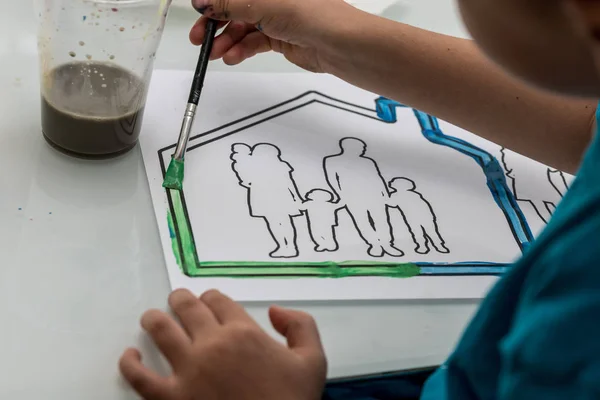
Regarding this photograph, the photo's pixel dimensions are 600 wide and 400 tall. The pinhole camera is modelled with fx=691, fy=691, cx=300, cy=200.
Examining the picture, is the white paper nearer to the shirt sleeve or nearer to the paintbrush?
the paintbrush

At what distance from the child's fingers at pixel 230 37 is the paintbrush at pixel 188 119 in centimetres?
4

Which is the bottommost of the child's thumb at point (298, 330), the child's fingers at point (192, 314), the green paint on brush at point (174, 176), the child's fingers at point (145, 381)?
the child's fingers at point (145, 381)

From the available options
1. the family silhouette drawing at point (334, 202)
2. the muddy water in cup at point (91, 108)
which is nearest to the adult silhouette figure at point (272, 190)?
the family silhouette drawing at point (334, 202)

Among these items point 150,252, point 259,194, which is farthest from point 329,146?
point 150,252

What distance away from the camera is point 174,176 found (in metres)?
0.60

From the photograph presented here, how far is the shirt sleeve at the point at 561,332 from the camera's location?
373 millimetres

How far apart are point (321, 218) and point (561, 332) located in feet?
0.85

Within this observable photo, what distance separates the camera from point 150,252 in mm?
543

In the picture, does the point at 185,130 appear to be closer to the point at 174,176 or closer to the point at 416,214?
the point at 174,176

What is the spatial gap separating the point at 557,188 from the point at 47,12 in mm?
517

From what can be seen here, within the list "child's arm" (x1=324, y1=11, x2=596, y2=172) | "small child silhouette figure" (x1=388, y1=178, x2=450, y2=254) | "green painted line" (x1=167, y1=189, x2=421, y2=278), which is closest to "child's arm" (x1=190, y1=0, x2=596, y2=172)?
"child's arm" (x1=324, y1=11, x2=596, y2=172)

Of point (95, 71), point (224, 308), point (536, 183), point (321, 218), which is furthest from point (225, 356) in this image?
point (536, 183)

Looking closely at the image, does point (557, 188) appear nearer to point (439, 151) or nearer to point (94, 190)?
point (439, 151)

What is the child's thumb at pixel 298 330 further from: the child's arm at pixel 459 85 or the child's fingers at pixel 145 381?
Answer: the child's arm at pixel 459 85
